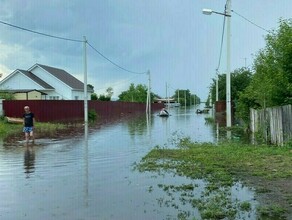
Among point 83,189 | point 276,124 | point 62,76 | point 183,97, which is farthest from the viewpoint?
point 183,97

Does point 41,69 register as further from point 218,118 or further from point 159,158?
point 159,158

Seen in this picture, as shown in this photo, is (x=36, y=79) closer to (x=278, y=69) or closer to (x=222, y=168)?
(x=278, y=69)

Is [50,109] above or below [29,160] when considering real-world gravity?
above

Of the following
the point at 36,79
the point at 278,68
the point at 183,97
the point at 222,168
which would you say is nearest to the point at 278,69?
the point at 278,68

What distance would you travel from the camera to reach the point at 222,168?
10.5m

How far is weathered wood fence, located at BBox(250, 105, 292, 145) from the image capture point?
1429cm

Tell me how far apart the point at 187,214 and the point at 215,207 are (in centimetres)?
52

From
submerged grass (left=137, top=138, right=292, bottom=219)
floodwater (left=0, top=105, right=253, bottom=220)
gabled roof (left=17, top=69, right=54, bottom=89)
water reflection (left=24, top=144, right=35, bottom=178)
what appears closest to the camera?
submerged grass (left=137, top=138, right=292, bottom=219)

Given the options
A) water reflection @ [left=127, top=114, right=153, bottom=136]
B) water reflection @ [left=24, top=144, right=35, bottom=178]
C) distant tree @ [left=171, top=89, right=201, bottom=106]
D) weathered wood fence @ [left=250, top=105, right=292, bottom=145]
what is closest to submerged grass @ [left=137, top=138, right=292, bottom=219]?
weathered wood fence @ [left=250, top=105, right=292, bottom=145]

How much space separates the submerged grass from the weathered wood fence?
0.95m

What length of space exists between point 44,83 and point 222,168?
53.3 m

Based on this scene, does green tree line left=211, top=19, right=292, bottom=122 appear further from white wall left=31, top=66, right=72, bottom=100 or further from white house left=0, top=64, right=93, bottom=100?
white wall left=31, top=66, right=72, bottom=100

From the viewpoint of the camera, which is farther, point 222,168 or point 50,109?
point 50,109

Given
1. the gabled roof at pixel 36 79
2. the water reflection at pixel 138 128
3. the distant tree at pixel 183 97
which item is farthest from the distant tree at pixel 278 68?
the distant tree at pixel 183 97
